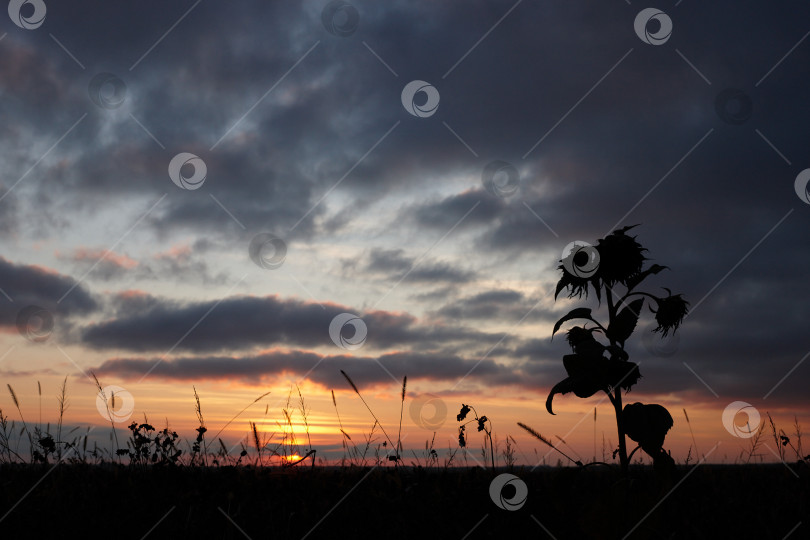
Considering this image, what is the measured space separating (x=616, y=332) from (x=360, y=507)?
288 centimetres

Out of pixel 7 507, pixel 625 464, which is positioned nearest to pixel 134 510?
pixel 7 507

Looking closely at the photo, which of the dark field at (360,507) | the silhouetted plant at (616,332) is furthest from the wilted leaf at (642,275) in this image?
the dark field at (360,507)

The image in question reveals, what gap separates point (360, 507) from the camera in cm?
609

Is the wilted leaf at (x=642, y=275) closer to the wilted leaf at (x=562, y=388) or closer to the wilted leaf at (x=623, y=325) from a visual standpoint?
the wilted leaf at (x=623, y=325)

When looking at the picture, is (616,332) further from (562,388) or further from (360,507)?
(360,507)

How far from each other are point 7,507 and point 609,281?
562 cm

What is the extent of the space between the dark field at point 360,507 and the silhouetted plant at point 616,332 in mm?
444

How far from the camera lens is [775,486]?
805cm

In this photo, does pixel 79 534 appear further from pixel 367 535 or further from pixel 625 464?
pixel 625 464

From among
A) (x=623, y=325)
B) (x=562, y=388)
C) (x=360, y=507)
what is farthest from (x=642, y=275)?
(x=360, y=507)

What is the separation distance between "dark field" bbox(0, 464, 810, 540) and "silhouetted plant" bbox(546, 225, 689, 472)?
0.44 metres

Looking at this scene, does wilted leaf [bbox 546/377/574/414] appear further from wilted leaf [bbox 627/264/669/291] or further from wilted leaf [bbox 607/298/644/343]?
wilted leaf [bbox 627/264/669/291]

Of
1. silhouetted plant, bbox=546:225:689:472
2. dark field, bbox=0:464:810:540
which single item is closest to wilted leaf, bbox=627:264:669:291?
silhouetted plant, bbox=546:225:689:472

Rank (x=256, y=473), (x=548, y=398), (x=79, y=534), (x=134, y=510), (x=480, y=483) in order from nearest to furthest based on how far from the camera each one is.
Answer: (x=548, y=398) → (x=79, y=534) → (x=134, y=510) → (x=480, y=483) → (x=256, y=473)
